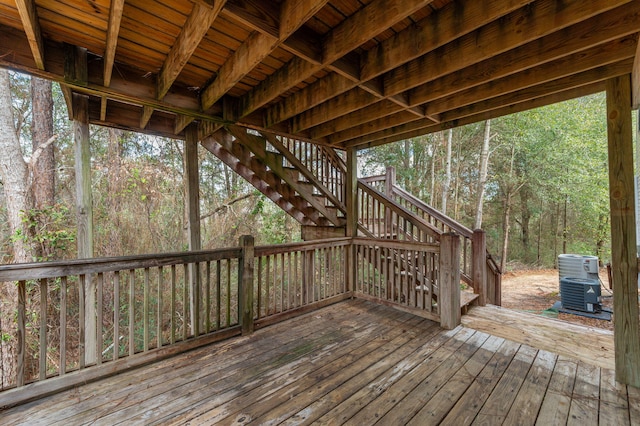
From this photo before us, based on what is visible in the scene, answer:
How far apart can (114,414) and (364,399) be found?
1.70 meters

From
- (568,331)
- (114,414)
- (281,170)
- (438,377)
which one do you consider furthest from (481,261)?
(114,414)

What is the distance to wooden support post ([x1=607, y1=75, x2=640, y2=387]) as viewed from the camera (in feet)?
6.76

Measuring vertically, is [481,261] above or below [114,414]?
above

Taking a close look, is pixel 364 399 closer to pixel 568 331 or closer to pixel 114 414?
pixel 114 414

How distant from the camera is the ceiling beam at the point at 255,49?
1494mm

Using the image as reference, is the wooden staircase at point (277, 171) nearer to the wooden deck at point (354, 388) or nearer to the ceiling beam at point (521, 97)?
the ceiling beam at point (521, 97)

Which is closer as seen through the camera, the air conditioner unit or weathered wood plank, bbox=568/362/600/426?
weathered wood plank, bbox=568/362/600/426

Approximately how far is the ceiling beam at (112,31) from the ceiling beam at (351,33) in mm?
1200

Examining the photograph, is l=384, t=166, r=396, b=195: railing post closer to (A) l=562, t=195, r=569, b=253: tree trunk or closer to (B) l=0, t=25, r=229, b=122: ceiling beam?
(B) l=0, t=25, r=229, b=122: ceiling beam

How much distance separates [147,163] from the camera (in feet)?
19.1

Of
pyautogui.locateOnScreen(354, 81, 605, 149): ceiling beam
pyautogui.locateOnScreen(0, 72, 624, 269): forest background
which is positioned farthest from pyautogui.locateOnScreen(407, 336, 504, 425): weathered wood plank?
pyautogui.locateOnScreen(0, 72, 624, 269): forest background

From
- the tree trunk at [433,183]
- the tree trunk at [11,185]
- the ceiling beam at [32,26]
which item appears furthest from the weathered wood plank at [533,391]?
the tree trunk at [433,183]

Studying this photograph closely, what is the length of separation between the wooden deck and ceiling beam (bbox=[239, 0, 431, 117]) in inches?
96.6

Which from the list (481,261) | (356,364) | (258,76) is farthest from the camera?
(481,261)
